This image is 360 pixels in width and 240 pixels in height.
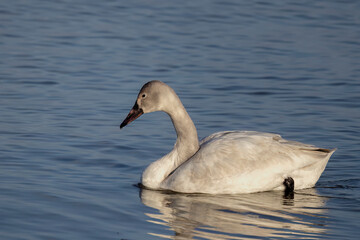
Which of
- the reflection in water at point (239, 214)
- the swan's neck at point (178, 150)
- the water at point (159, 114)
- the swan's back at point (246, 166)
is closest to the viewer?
the reflection in water at point (239, 214)

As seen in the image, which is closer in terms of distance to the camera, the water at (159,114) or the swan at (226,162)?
the water at (159,114)

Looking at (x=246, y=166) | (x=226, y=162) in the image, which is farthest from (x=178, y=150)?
(x=246, y=166)

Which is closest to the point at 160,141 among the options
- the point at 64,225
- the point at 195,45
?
the point at 64,225

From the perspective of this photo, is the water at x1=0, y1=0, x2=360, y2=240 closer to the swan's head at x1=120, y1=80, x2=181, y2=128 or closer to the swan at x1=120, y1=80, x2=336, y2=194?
the swan at x1=120, y1=80, x2=336, y2=194

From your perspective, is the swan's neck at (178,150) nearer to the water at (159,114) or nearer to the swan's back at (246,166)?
the swan's back at (246,166)

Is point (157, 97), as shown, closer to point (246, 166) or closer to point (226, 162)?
point (226, 162)

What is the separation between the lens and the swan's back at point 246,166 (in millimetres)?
8938

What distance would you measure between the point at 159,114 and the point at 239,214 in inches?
207

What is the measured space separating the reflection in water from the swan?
14 centimetres

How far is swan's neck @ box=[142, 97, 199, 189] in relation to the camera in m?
9.21

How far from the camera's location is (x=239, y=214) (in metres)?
8.04

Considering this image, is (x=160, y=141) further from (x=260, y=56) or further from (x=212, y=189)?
(x=260, y=56)

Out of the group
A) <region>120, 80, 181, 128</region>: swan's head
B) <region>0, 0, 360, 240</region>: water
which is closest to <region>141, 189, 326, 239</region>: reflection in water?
<region>0, 0, 360, 240</region>: water

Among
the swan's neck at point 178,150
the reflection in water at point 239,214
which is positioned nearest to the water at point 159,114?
the reflection in water at point 239,214
